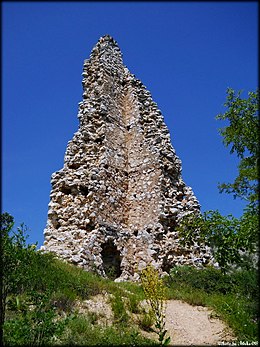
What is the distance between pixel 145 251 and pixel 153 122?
6672 millimetres

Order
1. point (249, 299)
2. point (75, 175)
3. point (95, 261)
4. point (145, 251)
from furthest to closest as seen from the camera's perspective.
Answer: point (75, 175) → point (145, 251) → point (95, 261) → point (249, 299)

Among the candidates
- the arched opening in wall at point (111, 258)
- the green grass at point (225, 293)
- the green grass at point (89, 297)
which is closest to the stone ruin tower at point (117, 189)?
the arched opening in wall at point (111, 258)

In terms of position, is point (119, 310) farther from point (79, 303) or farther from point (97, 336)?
Result: point (97, 336)

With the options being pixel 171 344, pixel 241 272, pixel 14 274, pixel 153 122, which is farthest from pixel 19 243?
pixel 153 122

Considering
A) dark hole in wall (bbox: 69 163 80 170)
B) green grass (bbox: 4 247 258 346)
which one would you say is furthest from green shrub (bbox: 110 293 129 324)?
dark hole in wall (bbox: 69 163 80 170)

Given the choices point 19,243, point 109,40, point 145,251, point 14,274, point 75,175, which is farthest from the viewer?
point 109,40

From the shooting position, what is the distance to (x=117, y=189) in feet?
54.6

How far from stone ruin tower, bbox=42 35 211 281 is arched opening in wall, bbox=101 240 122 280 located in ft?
0.11

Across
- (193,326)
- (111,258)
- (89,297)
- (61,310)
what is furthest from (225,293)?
(61,310)

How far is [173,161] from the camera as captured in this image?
17531mm

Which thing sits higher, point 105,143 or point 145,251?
point 105,143

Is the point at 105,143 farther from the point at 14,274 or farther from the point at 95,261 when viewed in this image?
the point at 14,274

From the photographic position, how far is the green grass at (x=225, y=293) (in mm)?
7012

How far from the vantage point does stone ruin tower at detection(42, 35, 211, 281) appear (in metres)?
14.8
